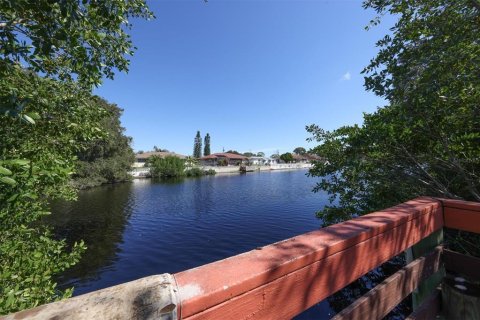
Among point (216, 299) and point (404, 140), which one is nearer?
point (216, 299)

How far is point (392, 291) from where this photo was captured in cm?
158

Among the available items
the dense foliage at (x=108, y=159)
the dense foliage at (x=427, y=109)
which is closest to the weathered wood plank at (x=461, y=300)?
the dense foliage at (x=427, y=109)

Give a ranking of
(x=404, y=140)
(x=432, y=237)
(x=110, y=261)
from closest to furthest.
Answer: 1. (x=432, y=237)
2. (x=404, y=140)
3. (x=110, y=261)

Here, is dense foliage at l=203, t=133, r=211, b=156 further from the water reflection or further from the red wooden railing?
the red wooden railing

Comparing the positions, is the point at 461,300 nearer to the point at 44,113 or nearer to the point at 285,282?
the point at 285,282

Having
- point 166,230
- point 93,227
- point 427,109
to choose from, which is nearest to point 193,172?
point 93,227

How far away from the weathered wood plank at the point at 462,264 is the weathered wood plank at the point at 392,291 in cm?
11

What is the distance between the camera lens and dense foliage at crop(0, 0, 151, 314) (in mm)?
2674

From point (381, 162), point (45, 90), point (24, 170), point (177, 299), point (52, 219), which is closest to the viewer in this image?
point (177, 299)

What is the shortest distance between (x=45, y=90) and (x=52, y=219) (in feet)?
66.2

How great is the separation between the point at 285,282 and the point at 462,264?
1.90 metres

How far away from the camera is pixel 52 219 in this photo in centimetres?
1945

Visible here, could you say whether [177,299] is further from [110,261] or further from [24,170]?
[110,261]

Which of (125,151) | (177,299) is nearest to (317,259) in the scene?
(177,299)
